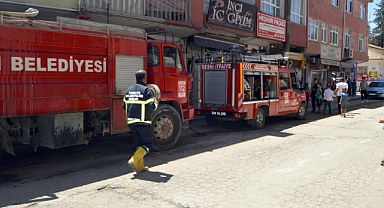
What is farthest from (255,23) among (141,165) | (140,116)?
(141,165)

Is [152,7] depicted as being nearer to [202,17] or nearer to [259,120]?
[202,17]

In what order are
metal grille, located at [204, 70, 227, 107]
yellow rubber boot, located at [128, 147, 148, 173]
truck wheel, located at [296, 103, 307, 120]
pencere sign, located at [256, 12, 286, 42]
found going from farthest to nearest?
1. pencere sign, located at [256, 12, 286, 42]
2. truck wheel, located at [296, 103, 307, 120]
3. metal grille, located at [204, 70, 227, 107]
4. yellow rubber boot, located at [128, 147, 148, 173]

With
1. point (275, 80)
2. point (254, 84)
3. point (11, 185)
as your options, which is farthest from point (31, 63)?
point (275, 80)

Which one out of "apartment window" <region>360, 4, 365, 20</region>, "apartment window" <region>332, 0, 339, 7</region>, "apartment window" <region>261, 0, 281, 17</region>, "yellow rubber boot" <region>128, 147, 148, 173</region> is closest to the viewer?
"yellow rubber boot" <region>128, 147, 148, 173</region>

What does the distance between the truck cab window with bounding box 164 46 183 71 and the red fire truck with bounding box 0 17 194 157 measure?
4 cm

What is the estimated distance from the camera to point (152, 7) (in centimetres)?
1280

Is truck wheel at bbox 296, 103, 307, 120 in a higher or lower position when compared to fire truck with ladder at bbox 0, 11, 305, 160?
lower

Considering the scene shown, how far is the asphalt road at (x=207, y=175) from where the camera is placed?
4.88 metres

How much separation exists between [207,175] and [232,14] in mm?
11845

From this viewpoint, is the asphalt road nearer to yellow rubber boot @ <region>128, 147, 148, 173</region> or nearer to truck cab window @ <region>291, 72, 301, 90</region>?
yellow rubber boot @ <region>128, 147, 148, 173</region>

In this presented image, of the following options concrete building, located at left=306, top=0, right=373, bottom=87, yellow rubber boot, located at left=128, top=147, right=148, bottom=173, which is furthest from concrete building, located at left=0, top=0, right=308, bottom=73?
yellow rubber boot, located at left=128, top=147, right=148, bottom=173

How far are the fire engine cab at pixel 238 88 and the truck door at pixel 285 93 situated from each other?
0.12ft

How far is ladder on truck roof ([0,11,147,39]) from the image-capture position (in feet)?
18.7

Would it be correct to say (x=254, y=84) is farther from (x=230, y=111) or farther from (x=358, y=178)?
(x=358, y=178)
